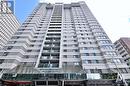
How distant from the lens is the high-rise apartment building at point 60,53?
49.0 metres

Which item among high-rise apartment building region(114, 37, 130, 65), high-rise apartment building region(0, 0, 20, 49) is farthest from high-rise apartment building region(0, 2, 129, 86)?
high-rise apartment building region(114, 37, 130, 65)

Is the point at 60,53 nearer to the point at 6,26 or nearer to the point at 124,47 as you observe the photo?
the point at 124,47

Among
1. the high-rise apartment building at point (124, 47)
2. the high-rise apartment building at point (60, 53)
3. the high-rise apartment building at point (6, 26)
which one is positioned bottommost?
the high-rise apartment building at point (60, 53)

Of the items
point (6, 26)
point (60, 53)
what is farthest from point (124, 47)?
point (6, 26)

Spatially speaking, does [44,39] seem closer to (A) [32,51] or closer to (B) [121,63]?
(A) [32,51]

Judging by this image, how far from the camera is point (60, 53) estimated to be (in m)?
59.8

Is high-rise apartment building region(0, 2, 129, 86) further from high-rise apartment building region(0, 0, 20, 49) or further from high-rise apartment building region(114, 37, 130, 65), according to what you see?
high-rise apartment building region(114, 37, 130, 65)

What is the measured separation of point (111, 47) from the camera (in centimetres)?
6159

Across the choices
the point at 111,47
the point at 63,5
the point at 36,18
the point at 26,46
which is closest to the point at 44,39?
the point at 26,46

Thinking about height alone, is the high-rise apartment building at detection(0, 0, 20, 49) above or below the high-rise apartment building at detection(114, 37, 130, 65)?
above

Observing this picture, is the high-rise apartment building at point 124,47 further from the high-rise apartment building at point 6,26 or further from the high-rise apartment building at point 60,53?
the high-rise apartment building at point 6,26

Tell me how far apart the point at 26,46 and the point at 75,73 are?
22251mm

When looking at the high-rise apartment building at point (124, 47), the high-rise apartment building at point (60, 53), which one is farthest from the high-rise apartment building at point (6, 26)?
the high-rise apartment building at point (124, 47)

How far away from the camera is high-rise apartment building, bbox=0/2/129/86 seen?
49.0 meters
